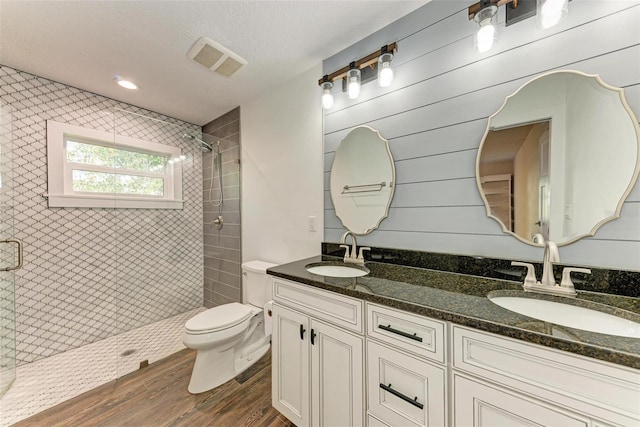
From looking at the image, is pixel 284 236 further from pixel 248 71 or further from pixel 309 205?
pixel 248 71

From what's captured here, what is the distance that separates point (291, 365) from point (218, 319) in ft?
2.44

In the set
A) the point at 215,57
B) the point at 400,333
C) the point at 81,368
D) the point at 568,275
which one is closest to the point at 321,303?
the point at 400,333

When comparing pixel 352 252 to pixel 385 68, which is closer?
pixel 385 68

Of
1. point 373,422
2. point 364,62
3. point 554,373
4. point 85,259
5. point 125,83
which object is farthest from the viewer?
point 85,259

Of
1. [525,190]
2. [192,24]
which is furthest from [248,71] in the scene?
[525,190]

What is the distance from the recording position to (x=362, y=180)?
61.6 inches

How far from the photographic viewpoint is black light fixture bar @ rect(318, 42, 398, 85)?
1.36 meters

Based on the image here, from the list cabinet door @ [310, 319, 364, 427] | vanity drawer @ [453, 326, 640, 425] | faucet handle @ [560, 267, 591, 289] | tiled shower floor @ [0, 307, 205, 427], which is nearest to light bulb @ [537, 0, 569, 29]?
faucet handle @ [560, 267, 591, 289]

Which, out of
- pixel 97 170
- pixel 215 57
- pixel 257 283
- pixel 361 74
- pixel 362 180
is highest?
pixel 215 57

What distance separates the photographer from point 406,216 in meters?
1.38

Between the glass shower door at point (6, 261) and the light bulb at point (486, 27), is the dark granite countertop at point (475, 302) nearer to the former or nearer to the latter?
the light bulb at point (486, 27)

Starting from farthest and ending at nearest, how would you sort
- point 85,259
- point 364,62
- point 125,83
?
1. point 85,259
2. point 125,83
3. point 364,62

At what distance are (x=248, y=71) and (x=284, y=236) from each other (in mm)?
1389

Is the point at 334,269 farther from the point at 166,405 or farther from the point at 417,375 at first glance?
the point at 166,405
